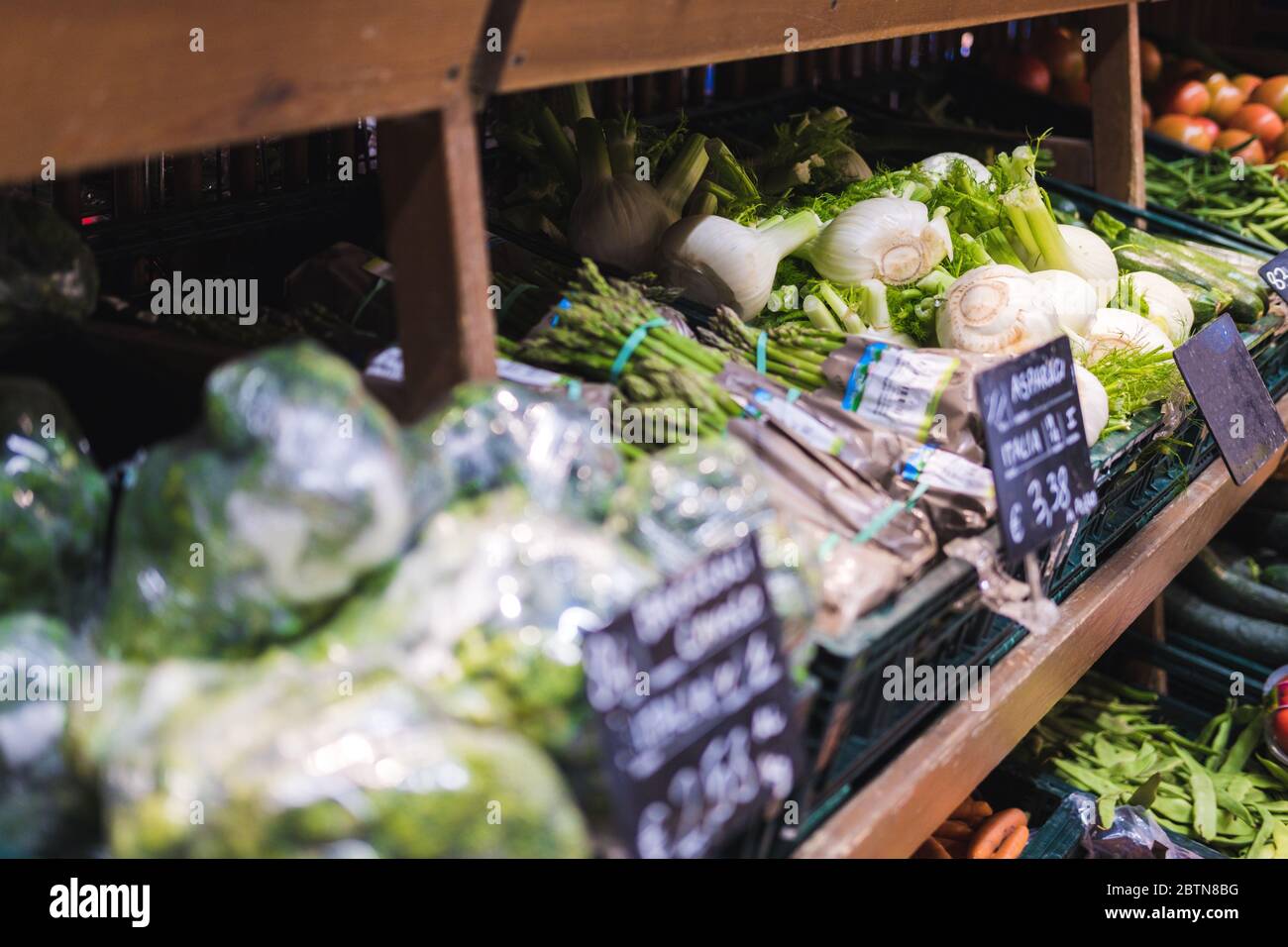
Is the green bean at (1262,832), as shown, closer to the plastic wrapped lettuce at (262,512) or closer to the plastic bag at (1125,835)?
the plastic bag at (1125,835)

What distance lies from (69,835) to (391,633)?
34cm

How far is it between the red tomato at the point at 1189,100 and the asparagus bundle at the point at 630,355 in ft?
12.2

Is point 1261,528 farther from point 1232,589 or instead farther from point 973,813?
point 973,813

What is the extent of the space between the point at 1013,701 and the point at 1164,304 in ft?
4.65

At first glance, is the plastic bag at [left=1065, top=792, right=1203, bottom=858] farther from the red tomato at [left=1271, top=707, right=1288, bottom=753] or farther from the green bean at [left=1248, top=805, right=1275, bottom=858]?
the red tomato at [left=1271, top=707, right=1288, bottom=753]

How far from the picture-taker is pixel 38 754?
108 cm

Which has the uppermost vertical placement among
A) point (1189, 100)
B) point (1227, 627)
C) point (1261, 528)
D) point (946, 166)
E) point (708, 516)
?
point (1189, 100)

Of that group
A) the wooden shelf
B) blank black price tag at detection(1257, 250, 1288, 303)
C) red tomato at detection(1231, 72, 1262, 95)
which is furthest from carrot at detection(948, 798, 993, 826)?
red tomato at detection(1231, 72, 1262, 95)

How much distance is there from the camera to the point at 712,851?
1.27 metres

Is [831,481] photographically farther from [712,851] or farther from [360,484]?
[360,484]

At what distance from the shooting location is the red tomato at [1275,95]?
4938 mm

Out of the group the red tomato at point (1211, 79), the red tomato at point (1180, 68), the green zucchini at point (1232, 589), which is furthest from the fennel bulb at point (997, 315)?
the red tomato at point (1180, 68)

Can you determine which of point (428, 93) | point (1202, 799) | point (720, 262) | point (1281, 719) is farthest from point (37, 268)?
point (1281, 719)

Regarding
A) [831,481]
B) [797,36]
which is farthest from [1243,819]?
[797,36]
